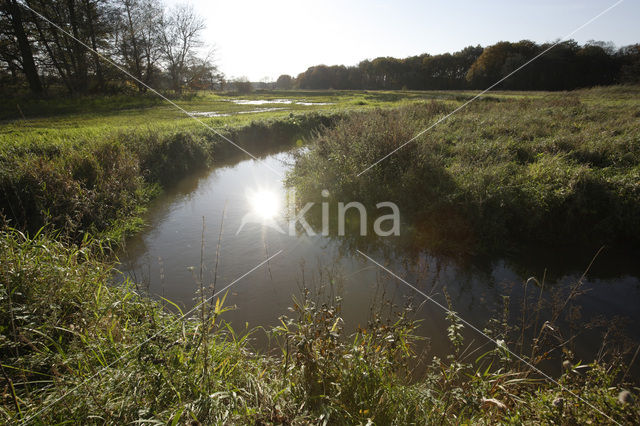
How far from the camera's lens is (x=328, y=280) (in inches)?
188

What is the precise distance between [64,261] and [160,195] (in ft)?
17.4

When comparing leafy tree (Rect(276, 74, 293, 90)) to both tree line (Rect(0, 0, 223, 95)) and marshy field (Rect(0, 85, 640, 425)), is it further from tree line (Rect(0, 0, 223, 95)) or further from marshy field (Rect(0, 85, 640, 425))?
marshy field (Rect(0, 85, 640, 425))

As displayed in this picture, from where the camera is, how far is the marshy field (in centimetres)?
232

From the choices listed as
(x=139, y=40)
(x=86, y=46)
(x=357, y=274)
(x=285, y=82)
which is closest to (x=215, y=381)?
(x=357, y=274)

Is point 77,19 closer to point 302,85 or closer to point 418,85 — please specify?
point 418,85

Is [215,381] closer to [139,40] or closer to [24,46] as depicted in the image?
[24,46]

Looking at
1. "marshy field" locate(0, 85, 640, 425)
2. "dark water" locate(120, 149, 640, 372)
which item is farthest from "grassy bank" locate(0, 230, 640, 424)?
"dark water" locate(120, 149, 640, 372)

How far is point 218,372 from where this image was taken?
2.72m

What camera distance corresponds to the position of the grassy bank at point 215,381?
205 centimetres

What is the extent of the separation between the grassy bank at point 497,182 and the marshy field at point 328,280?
52mm

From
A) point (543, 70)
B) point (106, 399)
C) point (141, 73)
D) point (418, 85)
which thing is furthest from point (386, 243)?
point (418, 85)

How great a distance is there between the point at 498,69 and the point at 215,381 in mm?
59513

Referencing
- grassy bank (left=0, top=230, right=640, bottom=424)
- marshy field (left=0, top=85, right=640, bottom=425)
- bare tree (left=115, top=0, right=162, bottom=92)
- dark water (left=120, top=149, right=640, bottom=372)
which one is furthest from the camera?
bare tree (left=115, top=0, right=162, bottom=92)

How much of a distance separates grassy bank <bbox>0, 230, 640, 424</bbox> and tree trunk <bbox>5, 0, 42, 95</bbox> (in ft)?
72.6
